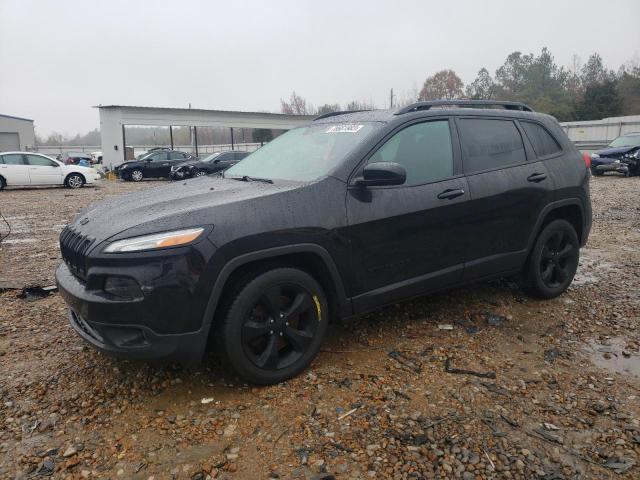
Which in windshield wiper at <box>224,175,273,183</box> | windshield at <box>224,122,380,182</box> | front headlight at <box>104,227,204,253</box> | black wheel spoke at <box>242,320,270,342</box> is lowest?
black wheel spoke at <box>242,320,270,342</box>

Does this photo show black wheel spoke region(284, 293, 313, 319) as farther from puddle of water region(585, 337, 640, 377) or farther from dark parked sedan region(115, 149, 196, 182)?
dark parked sedan region(115, 149, 196, 182)

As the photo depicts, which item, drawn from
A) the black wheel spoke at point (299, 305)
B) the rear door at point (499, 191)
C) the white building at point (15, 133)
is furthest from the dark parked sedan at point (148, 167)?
the white building at point (15, 133)

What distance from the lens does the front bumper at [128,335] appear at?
2590 mm

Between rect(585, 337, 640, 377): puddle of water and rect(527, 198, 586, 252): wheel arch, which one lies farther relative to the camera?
rect(527, 198, 586, 252): wheel arch

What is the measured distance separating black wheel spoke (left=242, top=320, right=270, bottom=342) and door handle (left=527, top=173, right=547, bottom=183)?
8.90 feet

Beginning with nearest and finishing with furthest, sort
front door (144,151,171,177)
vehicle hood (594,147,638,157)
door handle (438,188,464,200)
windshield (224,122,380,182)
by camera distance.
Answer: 1. windshield (224,122,380,182)
2. door handle (438,188,464,200)
3. vehicle hood (594,147,638,157)
4. front door (144,151,171,177)

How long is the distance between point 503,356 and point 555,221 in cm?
168

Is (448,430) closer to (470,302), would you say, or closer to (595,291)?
(470,302)

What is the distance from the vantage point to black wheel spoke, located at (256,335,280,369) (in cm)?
297

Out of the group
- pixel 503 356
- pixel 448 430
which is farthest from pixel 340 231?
pixel 503 356

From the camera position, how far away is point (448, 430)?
2.60 meters

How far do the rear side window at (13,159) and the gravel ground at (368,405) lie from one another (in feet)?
51.2

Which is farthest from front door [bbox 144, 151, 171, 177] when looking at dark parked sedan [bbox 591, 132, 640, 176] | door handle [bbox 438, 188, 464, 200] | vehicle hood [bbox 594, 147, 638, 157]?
door handle [bbox 438, 188, 464, 200]

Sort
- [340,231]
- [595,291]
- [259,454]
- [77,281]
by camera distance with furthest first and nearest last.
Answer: [595,291] → [340,231] → [77,281] → [259,454]
